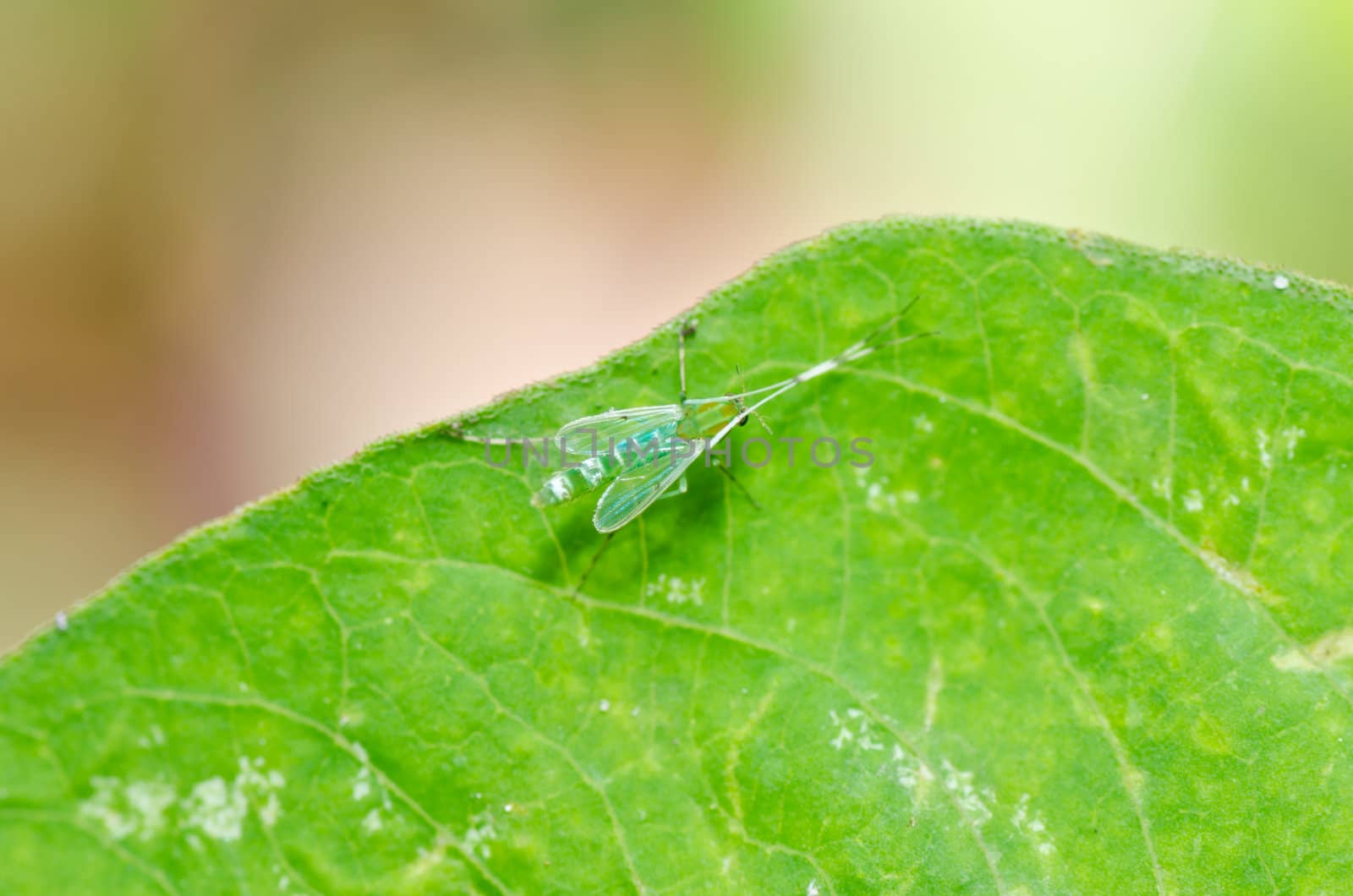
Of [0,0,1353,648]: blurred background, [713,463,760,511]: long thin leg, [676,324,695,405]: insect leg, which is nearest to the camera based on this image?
[676,324,695,405]: insect leg

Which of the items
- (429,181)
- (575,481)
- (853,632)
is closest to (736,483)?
(575,481)

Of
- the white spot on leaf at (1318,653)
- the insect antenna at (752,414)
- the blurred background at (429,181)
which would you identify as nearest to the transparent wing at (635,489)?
the insect antenna at (752,414)

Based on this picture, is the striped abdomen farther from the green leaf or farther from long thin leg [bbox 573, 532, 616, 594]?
long thin leg [bbox 573, 532, 616, 594]

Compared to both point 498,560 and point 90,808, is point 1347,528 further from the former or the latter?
point 90,808

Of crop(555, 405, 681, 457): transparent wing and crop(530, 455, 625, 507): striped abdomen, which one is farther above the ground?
crop(555, 405, 681, 457): transparent wing

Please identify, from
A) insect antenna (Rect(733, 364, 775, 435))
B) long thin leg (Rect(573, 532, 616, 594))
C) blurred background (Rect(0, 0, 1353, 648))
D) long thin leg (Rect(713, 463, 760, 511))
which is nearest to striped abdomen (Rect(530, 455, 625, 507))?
long thin leg (Rect(573, 532, 616, 594))

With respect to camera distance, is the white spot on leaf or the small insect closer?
the white spot on leaf

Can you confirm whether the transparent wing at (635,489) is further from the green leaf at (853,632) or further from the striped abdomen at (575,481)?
the green leaf at (853,632)
